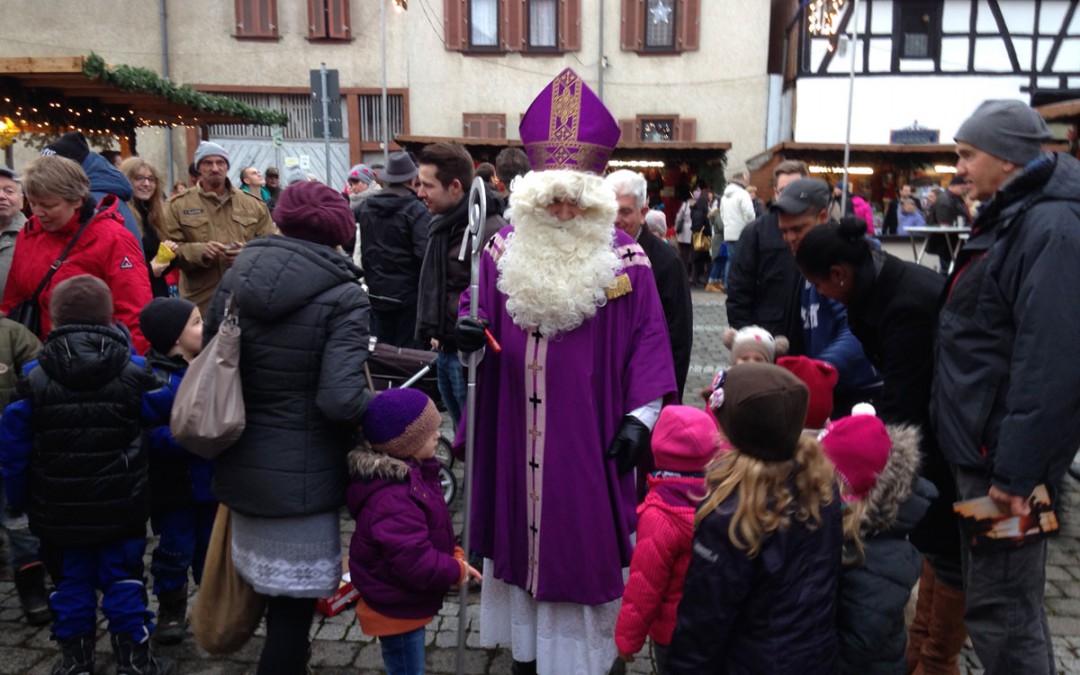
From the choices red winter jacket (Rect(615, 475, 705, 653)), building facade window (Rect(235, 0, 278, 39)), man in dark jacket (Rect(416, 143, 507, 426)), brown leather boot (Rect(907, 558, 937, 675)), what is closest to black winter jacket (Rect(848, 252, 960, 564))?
brown leather boot (Rect(907, 558, 937, 675))

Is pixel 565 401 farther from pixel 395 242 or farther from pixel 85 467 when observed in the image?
pixel 395 242

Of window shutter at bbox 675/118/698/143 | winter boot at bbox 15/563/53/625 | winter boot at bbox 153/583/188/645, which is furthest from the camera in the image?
window shutter at bbox 675/118/698/143

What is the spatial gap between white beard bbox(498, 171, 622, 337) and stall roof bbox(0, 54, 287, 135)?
7041 mm

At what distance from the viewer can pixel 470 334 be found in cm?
310

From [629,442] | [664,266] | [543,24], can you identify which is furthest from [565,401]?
[543,24]

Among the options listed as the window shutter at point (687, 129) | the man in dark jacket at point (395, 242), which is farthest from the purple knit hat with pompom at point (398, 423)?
the window shutter at point (687, 129)

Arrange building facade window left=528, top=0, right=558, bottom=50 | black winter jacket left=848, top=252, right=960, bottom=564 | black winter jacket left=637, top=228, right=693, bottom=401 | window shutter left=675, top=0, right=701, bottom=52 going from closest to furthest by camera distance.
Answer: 1. black winter jacket left=848, top=252, right=960, bottom=564
2. black winter jacket left=637, top=228, right=693, bottom=401
3. window shutter left=675, top=0, right=701, bottom=52
4. building facade window left=528, top=0, right=558, bottom=50

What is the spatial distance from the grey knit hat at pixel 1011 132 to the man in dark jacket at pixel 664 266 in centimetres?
169

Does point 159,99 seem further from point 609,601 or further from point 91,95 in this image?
point 609,601

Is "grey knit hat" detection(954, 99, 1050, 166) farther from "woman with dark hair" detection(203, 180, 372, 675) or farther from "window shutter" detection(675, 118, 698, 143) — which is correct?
"window shutter" detection(675, 118, 698, 143)

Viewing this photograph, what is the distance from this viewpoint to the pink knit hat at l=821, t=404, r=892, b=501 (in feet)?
7.79

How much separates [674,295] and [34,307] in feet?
10.4

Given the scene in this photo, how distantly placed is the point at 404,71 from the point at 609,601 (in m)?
19.9

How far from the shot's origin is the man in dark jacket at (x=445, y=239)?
4.49 meters
